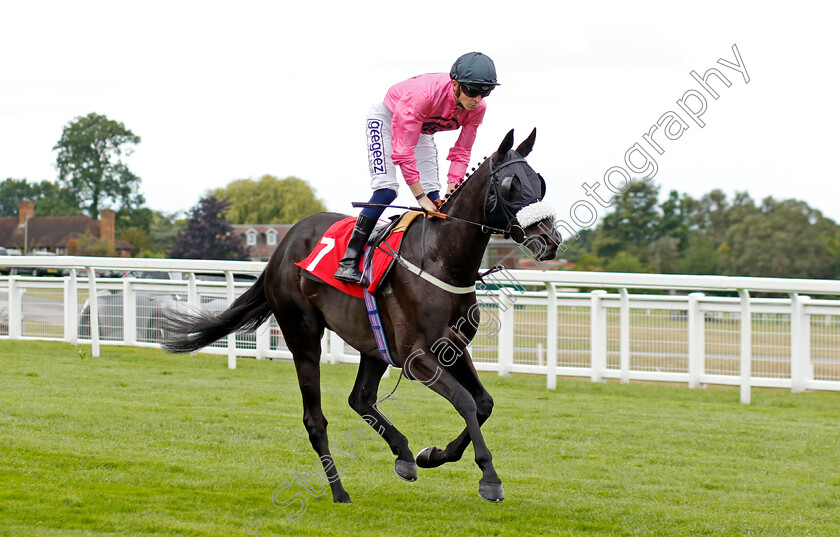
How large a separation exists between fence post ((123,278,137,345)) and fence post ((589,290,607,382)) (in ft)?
16.8

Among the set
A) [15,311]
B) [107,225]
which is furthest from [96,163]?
[15,311]

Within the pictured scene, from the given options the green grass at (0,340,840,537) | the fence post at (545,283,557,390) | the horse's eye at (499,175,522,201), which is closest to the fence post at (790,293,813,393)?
the green grass at (0,340,840,537)

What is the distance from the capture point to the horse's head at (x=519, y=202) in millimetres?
3656

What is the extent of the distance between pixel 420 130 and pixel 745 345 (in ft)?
15.8

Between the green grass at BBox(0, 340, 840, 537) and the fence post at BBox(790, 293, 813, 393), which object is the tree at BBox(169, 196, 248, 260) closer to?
the green grass at BBox(0, 340, 840, 537)

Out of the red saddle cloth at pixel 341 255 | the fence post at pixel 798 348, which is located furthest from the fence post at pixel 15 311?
the fence post at pixel 798 348

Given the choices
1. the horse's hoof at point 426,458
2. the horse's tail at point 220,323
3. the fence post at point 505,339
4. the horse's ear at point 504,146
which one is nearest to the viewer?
the horse's ear at point 504,146

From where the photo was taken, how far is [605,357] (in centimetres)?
898

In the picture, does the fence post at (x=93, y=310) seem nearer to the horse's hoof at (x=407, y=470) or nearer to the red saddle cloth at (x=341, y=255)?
the red saddle cloth at (x=341, y=255)

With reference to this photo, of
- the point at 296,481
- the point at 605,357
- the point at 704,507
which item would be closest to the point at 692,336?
the point at 605,357

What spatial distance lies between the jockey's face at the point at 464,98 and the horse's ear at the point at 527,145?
0.35m

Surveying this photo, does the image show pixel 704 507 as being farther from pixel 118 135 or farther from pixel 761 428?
pixel 118 135

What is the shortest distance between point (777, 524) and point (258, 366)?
6.46 m

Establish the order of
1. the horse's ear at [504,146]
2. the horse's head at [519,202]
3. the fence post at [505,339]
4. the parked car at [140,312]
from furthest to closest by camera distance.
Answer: the parked car at [140,312] < the fence post at [505,339] < the horse's ear at [504,146] < the horse's head at [519,202]
